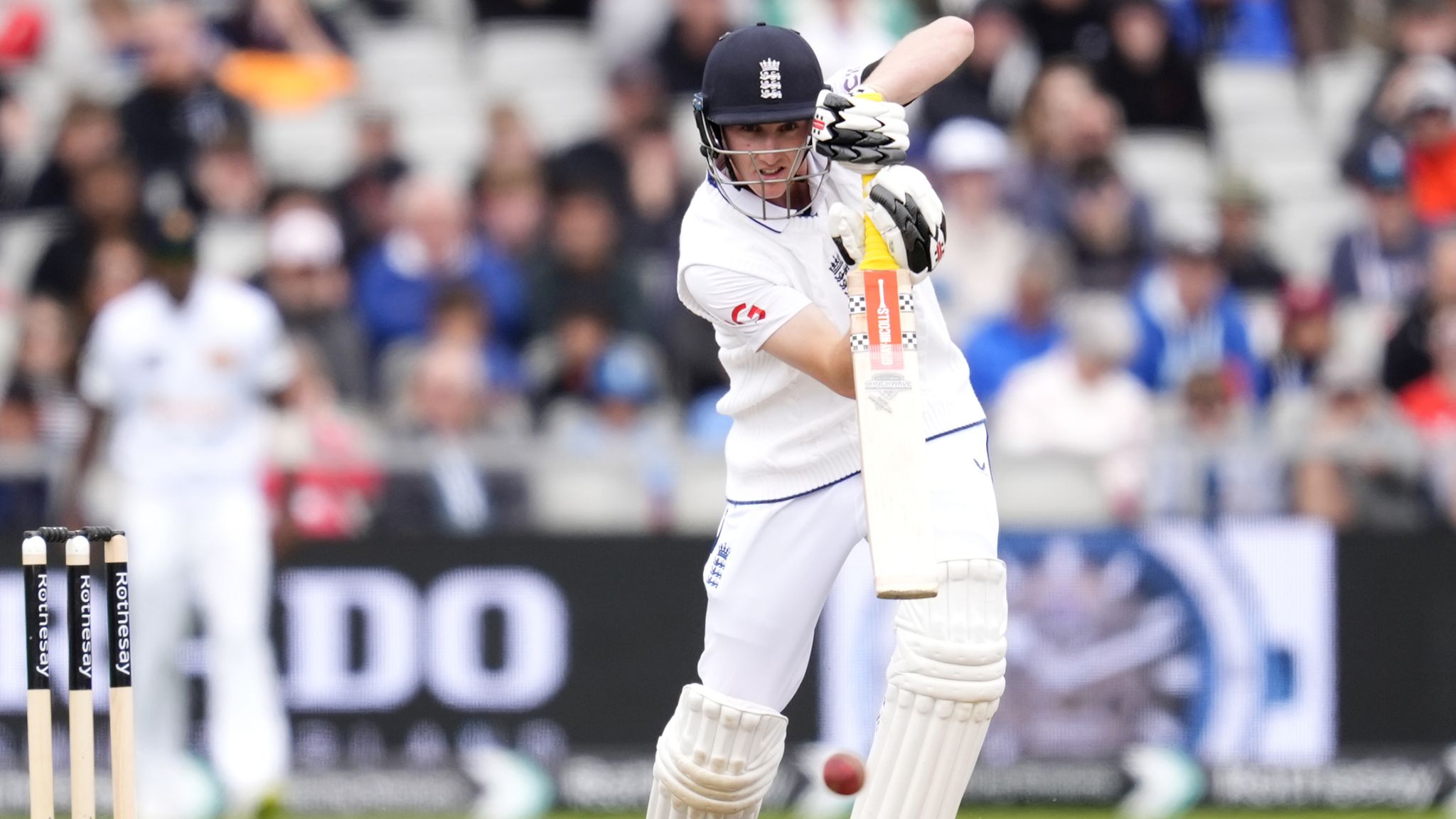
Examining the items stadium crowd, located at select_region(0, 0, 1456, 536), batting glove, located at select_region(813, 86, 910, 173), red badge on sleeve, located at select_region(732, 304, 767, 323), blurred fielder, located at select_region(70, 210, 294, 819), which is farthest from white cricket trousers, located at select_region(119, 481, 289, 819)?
batting glove, located at select_region(813, 86, 910, 173)

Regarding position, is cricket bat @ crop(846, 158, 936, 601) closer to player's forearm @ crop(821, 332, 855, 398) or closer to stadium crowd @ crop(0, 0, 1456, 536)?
player's forearm @ crop(821, 332, 855, 398)

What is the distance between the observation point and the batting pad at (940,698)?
461 cm

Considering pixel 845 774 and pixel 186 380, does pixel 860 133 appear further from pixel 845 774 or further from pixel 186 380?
pixel 186 380

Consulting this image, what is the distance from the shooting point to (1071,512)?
839cm

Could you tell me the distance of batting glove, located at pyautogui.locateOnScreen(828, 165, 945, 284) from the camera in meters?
4.54

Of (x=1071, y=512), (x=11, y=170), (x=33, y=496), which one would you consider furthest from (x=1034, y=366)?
(x=11, y=170)

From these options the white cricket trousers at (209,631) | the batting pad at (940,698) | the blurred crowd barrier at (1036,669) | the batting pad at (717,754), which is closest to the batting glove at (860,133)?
the batting pad at (940,698)

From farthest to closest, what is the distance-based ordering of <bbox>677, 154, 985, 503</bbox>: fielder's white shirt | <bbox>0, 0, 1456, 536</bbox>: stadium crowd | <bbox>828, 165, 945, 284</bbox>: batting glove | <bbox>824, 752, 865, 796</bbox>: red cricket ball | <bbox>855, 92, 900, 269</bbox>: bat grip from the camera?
<bbox>0, 0, 1456, 536</bbox>: stadium crowd → <bbox>677, 154, 985, 503</bbox>: fielder's white shirt → <bbox>824, 752, 865, 796</bbox>: red cricket ball → <bbox>855, 92, 900, 269</bbox>: bat grip → <bbox>828, 165, 945, 284</bbox>: batting glove

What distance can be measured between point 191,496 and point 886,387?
4.73 meters

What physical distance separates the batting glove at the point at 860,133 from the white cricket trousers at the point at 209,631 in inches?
174

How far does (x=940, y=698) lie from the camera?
181 inches

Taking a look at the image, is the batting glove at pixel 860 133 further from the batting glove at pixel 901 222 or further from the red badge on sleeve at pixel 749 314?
the red badge on sleeve at pixel 749 314

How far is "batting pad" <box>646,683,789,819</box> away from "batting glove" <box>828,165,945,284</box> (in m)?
1.14

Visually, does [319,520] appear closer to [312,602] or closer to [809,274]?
[312,602]
